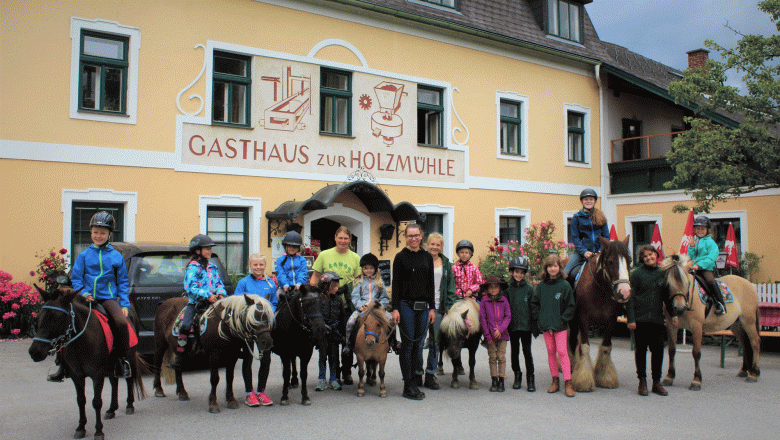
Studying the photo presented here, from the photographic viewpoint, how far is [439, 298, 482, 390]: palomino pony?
7719 millimetres

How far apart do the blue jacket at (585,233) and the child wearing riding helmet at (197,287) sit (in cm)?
483

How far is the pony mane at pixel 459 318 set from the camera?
771cm

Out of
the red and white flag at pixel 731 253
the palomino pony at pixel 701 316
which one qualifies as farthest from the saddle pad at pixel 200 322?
the red and white flag at pixel 731 253

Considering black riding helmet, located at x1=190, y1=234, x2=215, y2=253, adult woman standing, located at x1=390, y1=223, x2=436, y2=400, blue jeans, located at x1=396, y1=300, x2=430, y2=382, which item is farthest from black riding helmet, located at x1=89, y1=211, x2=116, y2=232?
blue jeans, located at x1=396, y1=300, x2=430, y2=382

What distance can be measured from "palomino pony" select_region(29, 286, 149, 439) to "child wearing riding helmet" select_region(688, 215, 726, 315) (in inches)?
302

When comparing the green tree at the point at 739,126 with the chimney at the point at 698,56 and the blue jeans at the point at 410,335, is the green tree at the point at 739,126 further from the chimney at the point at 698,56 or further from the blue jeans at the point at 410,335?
the chimney at the point at 698,56

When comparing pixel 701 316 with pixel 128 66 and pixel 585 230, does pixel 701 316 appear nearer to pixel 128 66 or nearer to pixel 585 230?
pixel 585 230

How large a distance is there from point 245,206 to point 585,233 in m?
7.61

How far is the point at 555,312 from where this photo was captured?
785 cm

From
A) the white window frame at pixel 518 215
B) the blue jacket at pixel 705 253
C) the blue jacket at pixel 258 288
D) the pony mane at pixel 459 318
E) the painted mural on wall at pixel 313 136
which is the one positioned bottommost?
the pony mane at pixel 459 318

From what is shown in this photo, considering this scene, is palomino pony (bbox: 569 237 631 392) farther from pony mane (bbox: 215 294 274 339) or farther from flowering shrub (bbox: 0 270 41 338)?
flowering shrub (bbox: 0 270 41 338)

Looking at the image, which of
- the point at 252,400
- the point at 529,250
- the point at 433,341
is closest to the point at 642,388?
the point at 433,341

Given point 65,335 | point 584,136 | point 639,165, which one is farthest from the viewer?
point 584,136

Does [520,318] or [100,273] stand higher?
[100,273]
